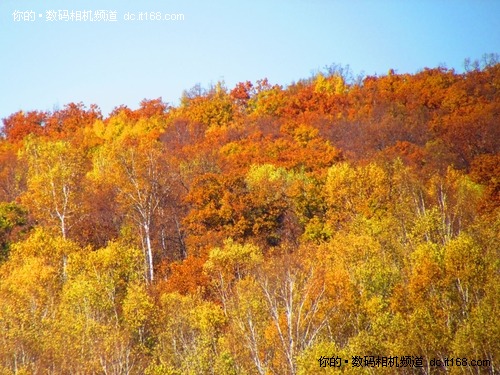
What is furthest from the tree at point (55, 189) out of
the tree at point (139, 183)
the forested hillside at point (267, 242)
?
the tree at point (139, 183)

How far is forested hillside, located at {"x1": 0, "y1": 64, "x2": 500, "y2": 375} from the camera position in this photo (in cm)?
3688

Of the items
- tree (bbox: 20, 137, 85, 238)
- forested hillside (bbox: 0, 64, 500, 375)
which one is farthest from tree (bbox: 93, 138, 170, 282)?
tree (bbox: 20, 137, 85, 238)

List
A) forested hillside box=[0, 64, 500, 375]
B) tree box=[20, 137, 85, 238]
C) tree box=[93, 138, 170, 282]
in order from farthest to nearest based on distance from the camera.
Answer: tree box=[20, 137, 85, 238], tree box=[93, 138, 170, 282], forested hillside box=[0, 64, 500, 375]

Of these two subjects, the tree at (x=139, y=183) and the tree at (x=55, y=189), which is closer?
the tree at (x=139, y=183)

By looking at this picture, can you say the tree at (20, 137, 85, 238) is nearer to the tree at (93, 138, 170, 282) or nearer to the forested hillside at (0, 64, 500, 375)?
the forested hillside at (0, 64, 500, 375)

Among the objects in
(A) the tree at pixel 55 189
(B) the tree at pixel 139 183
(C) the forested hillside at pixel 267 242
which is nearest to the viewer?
(C) the forested hillside at pixel 267 242

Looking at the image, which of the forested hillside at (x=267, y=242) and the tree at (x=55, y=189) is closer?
the forested hillside at (x=267, y=242)

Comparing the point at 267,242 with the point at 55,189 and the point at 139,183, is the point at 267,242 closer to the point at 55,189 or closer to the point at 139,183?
the point at 139,183

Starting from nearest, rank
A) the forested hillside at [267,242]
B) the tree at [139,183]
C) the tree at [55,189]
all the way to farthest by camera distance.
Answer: the forested hillside at [267,242] → the tree at [139,183] → the tree at [55,189]

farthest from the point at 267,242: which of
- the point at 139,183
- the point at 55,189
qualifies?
the point at 55,189

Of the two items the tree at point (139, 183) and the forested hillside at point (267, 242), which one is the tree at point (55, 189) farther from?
the tree at point (139, 183)

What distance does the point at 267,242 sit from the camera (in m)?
65.0

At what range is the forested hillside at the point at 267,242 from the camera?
1452 inches

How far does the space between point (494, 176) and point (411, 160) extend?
1310 cm
